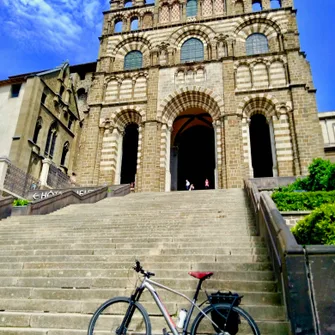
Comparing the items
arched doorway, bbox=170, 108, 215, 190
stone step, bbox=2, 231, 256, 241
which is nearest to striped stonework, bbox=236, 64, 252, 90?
arched doorway, bbox=170, 108, 215, 190

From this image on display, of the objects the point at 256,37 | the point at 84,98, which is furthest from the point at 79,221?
the point at 84,98

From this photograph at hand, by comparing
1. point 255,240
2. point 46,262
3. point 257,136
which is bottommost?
point 46,262

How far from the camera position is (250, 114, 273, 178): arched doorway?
23.2 m

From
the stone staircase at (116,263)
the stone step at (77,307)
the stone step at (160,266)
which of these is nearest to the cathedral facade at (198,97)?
the stone staircase at (116,263)

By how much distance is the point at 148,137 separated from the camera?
65.6ft

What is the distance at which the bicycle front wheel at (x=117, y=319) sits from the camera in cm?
394

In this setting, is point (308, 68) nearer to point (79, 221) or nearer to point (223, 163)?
point (223, 163)

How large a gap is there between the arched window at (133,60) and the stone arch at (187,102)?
15.6 ft

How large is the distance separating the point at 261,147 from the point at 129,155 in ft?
36.1

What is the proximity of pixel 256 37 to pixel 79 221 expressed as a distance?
19728mm

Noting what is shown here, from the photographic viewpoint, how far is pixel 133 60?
23984mm

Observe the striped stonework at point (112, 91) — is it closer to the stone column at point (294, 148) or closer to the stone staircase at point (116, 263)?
the stone column at point (294, 148)

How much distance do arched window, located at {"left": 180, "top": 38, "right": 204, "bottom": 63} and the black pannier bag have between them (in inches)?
832

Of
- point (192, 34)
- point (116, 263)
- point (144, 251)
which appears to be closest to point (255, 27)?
point (192, 34)
